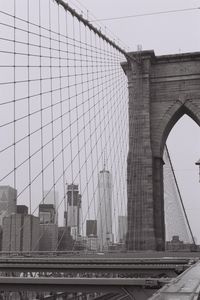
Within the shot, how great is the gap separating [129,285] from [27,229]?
767 centimetres

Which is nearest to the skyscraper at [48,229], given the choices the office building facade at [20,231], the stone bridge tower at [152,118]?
the office building facade at [20,231]

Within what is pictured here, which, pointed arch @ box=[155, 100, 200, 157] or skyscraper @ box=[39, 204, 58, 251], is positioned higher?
pointed arch @ box=[155, 100, 200, 157]

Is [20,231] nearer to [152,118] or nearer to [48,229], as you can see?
[48,229]

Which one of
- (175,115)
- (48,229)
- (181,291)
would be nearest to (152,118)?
(175,115)

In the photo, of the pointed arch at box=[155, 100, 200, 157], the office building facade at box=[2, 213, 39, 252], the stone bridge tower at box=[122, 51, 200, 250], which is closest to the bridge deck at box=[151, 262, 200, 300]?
the office building facade at box=[2, 213, 39, 252]

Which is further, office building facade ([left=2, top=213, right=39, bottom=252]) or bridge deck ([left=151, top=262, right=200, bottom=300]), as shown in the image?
office building facade ([left=2, top=213, right=39, bottom=252])

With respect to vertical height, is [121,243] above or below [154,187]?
below

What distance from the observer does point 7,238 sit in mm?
11328

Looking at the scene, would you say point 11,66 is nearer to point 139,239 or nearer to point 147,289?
point 147,289

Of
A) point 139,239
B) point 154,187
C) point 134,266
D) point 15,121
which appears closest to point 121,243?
point 139,239

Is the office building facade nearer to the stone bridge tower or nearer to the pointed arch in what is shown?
the stone bridge tower

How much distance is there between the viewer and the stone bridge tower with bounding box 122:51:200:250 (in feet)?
67.4

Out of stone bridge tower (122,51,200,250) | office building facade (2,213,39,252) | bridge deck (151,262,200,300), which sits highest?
stone bridge tower (122,51,200,250)

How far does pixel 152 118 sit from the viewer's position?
22094 mm
